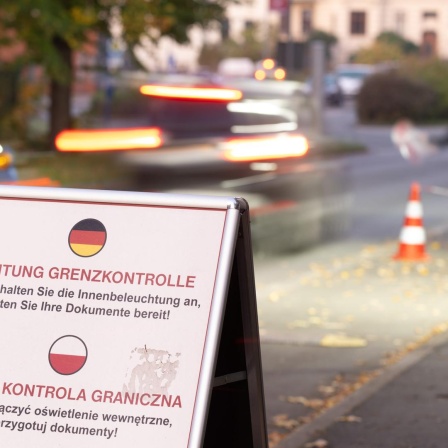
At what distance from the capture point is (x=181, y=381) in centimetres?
389

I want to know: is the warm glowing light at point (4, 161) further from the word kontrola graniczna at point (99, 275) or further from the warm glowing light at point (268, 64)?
the warm glowing light at point (268, 64)

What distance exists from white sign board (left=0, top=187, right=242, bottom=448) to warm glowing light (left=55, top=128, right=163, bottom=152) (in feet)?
26.2

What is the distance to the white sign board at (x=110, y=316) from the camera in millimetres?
3885

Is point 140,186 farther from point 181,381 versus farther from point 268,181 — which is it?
point 181,381

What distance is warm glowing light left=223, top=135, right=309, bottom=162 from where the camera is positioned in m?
12.6

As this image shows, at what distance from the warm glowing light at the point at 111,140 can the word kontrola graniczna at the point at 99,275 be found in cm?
797

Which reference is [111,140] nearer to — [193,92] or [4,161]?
[193,92]

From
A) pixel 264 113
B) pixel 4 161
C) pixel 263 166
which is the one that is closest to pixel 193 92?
pixel 264 113

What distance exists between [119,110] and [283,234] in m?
14.2

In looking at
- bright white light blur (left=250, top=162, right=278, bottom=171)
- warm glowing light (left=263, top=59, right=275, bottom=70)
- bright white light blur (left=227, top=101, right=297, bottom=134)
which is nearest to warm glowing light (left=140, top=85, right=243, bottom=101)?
bright white light blur (left=227, top=101, right=297, bottom=134)

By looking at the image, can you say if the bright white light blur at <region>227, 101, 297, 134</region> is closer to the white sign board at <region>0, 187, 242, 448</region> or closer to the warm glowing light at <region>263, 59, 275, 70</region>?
the white sign board at <region>0, 187, 242, 448</region>

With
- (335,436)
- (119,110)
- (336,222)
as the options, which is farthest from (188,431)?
(119,110)

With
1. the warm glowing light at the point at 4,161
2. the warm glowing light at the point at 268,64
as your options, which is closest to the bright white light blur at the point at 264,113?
the warm glowing light at the point at 4,161

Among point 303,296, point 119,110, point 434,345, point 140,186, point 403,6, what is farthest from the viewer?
point 403,6
